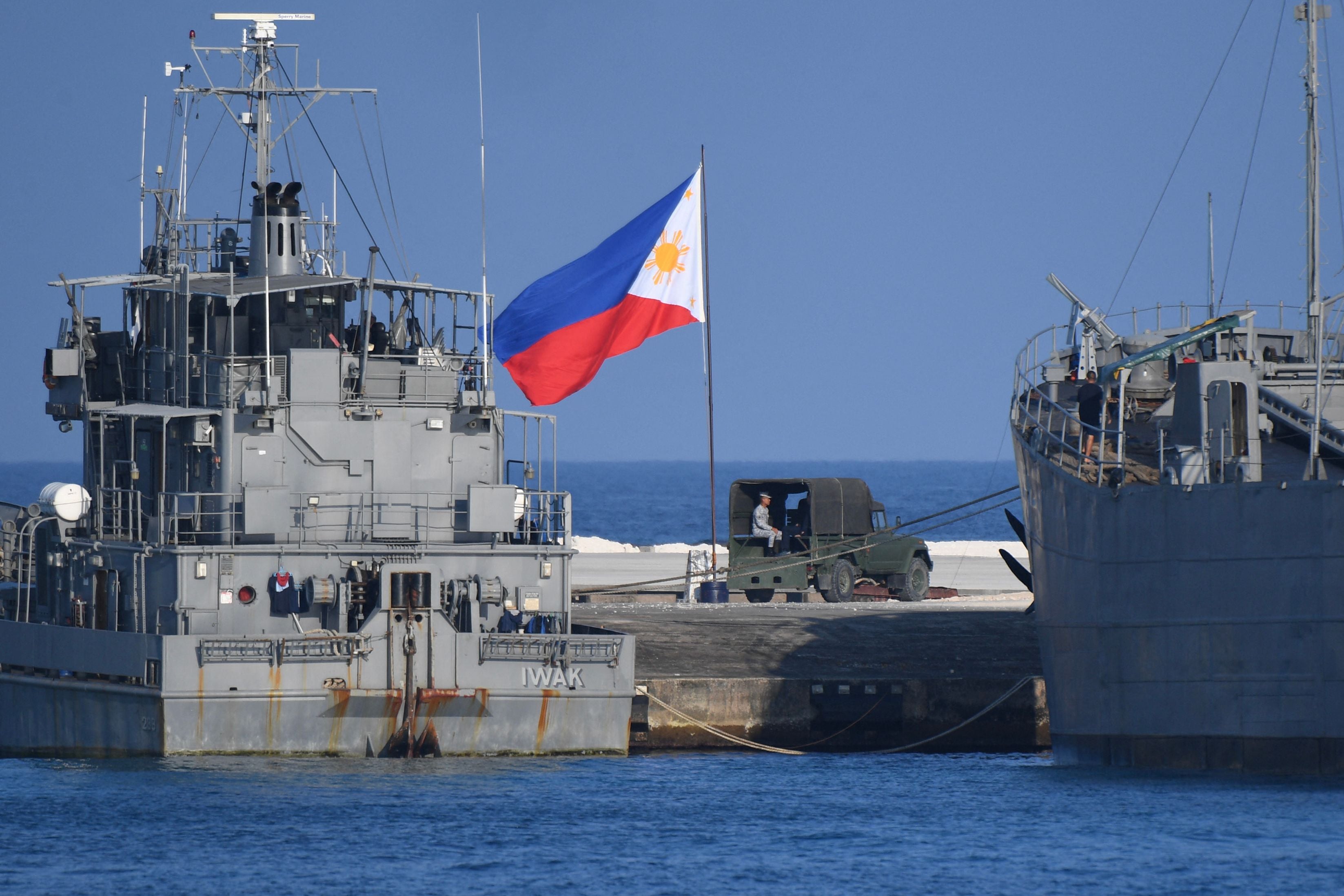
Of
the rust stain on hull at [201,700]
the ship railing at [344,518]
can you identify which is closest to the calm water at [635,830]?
the rust stain on hull at [201,700]

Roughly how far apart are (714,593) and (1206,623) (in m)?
14.5

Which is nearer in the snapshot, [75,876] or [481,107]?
[75,876]

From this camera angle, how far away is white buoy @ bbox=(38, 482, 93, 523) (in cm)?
2673

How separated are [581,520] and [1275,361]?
89.9 meters

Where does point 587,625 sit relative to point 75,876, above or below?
above

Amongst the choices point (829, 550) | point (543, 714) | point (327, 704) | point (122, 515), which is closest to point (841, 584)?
point (829, 550)

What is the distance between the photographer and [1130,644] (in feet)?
75.7

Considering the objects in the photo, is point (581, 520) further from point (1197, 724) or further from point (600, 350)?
point (1197, 724)

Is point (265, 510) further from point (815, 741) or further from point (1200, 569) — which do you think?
point (1200, 569)

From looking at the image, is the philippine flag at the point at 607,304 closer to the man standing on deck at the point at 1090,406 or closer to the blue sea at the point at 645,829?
the blue sea at the point at 645,829

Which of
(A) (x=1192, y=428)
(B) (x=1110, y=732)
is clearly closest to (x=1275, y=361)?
(A) (x=1192, y=428)

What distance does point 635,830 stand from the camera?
21594mm

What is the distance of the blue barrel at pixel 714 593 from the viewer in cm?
3566

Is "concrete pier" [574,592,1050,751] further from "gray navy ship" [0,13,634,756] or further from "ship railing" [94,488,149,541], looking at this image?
"ship railing" [94,488,149,541]
